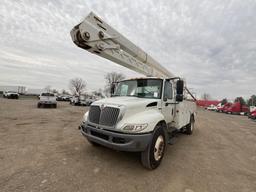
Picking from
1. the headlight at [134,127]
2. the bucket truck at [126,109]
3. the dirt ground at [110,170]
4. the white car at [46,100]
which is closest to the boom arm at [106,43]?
the bucket truck at [126,109]

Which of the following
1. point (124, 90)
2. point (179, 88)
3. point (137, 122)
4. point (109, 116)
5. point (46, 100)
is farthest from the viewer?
point (46, 100)

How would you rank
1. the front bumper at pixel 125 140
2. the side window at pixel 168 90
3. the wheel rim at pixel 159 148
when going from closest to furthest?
the front bumper at pixel 125 140, the wheel rim at pixel 159 148, the side window at pixel 168 90

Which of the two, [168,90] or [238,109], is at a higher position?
[168,90]

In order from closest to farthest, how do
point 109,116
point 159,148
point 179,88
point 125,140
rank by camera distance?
point 125,140
point 109,116
point 159,148
point 179,88

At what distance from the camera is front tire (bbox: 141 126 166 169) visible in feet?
11.0

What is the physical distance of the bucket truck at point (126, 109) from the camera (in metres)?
3.23

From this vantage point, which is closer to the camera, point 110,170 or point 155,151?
point 110,170

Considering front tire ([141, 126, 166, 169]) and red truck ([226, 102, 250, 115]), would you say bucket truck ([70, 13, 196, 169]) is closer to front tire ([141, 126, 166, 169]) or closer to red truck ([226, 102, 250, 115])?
front tire ([141, 126, 166, 169])

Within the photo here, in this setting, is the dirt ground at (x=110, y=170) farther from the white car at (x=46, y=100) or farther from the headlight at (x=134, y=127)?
the white car at (x=46, y=100)

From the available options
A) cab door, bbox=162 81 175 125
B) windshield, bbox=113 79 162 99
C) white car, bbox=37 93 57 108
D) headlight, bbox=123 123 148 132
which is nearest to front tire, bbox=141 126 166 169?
headlight, bbox=123 123 148 132

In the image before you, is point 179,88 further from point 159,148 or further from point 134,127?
point 134,127

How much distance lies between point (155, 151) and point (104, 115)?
1.48 metres

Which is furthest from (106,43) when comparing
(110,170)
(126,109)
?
(110,170)

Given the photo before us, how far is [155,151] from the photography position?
3.57 m
